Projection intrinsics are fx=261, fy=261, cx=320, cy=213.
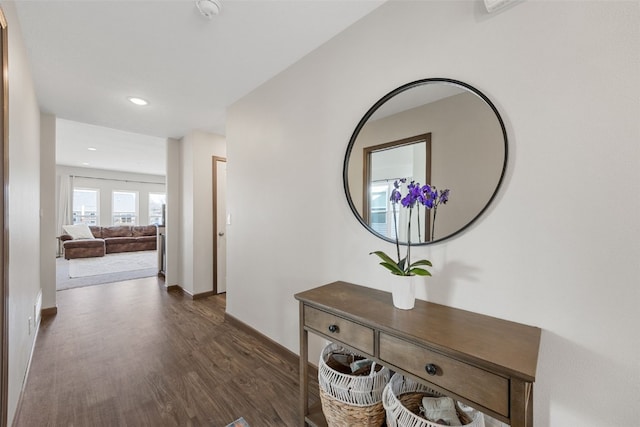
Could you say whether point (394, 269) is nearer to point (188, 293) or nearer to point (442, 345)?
point (442, 345)

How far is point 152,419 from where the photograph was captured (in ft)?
5.00

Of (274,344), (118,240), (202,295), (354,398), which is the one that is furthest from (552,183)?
(118,240)

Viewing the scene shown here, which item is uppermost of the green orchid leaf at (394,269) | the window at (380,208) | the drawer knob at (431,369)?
the window at (380,208)

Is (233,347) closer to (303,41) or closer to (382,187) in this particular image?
(382,187)

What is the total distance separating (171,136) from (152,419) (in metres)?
3.77

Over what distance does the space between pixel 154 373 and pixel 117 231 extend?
785 centimetres

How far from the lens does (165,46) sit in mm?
1871

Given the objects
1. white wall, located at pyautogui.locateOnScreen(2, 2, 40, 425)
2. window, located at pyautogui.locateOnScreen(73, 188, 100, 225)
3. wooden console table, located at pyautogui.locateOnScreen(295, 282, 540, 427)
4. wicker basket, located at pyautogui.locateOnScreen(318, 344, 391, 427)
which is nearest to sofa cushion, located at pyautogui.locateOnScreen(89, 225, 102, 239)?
window, located at pyautogui.locateOnScreen(73, 188, 100, 225)

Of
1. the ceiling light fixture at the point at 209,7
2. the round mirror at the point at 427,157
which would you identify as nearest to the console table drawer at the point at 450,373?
the round mirror at the point at 427,157

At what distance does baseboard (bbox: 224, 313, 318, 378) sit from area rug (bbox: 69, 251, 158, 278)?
13.1ft

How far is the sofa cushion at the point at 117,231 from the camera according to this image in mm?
7805

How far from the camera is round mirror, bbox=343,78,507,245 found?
3.86ft

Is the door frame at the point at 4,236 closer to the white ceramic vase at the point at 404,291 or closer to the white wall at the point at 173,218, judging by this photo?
the white ceramic vase at the point at 404,291

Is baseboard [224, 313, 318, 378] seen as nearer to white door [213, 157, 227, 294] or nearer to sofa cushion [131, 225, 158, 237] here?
white door [213, 157, 227, 294]
